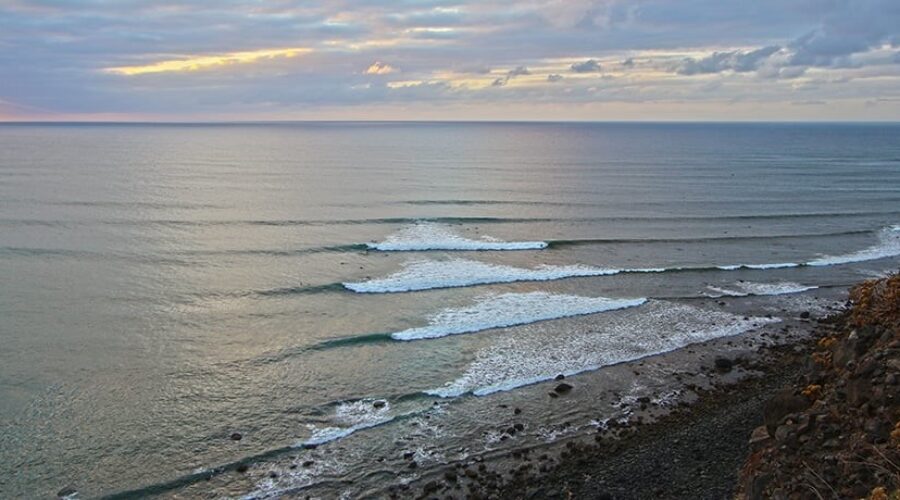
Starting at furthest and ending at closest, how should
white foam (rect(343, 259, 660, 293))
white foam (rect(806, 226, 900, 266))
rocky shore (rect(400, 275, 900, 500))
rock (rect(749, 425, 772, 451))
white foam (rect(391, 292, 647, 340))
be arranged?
1. white foam (rect(806, 226, 900, 266))
2. white foam (rect(343, 259, 660, 293))
3. white foam (rect(391, 292, 647, 340))
4. rock (rect(749, 425, 772, 451))
5. rocky shore (rect(400, 275, 900, 500))

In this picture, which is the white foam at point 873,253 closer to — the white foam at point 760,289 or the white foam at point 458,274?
the white foam at point 760,289

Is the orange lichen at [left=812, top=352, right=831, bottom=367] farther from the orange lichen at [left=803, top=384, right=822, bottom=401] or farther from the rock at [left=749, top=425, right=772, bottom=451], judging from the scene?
the rock at [left=749, top=425, right=772, bottom=451]

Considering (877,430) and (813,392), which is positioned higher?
(877,430)

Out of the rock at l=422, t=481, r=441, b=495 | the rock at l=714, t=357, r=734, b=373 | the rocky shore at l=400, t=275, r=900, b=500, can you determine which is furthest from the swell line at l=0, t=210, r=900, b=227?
the rock at l=422, t=481, r=441, b=495

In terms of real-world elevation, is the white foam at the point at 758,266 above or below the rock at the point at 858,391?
below

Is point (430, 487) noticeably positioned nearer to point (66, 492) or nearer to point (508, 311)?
point (66, 492)

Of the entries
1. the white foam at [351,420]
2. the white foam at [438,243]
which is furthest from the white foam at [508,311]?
the white foam at [438,243]

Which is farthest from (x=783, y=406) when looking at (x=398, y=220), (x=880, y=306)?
(x=398, y=220)
